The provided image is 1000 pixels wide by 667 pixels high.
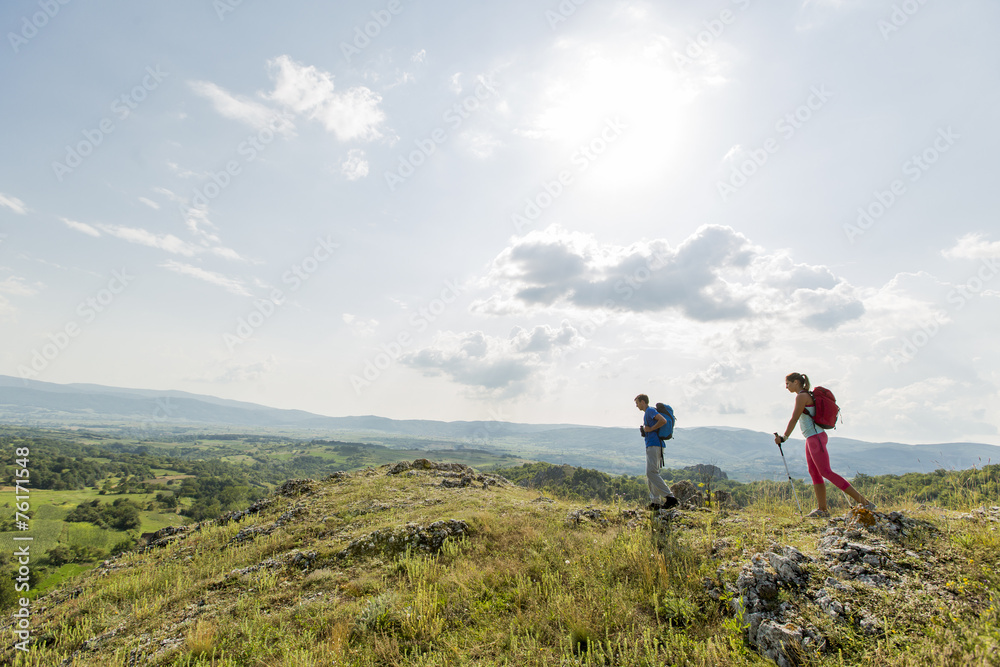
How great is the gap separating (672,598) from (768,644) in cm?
131

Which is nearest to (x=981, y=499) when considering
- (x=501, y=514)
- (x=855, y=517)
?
(x=855, y=517)

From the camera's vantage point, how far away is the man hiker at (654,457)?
9.56m

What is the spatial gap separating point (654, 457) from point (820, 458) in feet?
10.4

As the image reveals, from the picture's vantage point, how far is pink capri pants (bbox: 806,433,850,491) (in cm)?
755

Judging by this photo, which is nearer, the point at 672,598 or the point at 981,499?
the point at 672,598

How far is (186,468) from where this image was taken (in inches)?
5748

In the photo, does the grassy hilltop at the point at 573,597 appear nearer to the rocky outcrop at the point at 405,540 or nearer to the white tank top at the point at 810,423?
the rocky outcrop at the point at 405,540

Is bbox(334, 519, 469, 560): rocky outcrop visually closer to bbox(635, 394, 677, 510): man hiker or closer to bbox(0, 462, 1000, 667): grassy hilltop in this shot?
bbox(0, 462, 1000, 667): grassy hilltop

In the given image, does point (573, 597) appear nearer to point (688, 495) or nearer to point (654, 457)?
point (654, 457)

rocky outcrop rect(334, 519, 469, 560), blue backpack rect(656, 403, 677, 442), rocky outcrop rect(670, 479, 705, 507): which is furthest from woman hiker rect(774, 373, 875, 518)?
→ rocky outcrop rect(334, 519, 469, 560)

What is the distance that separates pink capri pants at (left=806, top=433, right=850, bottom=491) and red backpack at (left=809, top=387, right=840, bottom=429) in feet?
0.92

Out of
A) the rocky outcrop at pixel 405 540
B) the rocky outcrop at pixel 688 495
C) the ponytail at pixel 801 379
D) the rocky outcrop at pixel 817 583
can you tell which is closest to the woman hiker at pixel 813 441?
the ponytail at pixel 801 379

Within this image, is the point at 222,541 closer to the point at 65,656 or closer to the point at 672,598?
the point at 65,656

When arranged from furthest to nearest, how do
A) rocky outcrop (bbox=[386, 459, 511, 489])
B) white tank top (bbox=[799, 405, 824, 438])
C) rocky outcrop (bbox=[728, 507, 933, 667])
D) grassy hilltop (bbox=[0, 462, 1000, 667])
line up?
rocky outcrop (bbox=[386, 459, 511, 489]), white tank top (bbox=[799, 405, 824, 438]), grassy hilltop (bbox=[0, 462, 1000, 667]), rocky outcrop (bbox=[728, 507, 933, 667])
